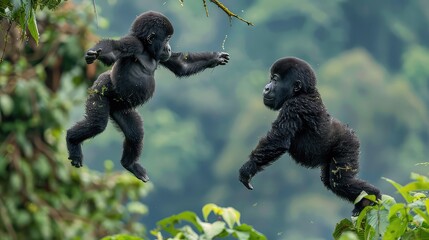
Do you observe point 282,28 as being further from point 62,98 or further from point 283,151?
point 283,151

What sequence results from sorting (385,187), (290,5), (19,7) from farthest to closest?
(290,5)
(385,187)
(19,7)

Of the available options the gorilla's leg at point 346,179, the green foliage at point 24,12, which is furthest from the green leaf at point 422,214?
the green foliage at point 24,12

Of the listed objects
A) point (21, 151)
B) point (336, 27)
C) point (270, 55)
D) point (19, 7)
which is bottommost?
point (19, 7)

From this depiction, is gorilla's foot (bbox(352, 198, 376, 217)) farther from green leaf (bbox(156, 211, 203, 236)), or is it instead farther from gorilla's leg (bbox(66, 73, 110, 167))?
gorilla's leg (bbox(66, 73, 110, 167))

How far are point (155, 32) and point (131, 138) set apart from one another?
0.35 meters

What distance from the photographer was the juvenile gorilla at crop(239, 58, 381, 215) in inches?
102

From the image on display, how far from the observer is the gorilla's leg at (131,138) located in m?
2.59

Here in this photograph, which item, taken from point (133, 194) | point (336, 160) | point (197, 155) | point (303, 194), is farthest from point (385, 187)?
point (336, 160)

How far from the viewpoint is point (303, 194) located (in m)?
19.2

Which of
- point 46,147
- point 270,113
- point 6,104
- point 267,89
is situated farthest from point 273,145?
point 270,113

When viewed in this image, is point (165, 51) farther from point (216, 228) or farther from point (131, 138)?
point (216, 228)

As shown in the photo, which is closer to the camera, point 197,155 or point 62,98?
point 62,98

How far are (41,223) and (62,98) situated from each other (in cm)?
92

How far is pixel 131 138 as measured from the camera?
2.63 metres
